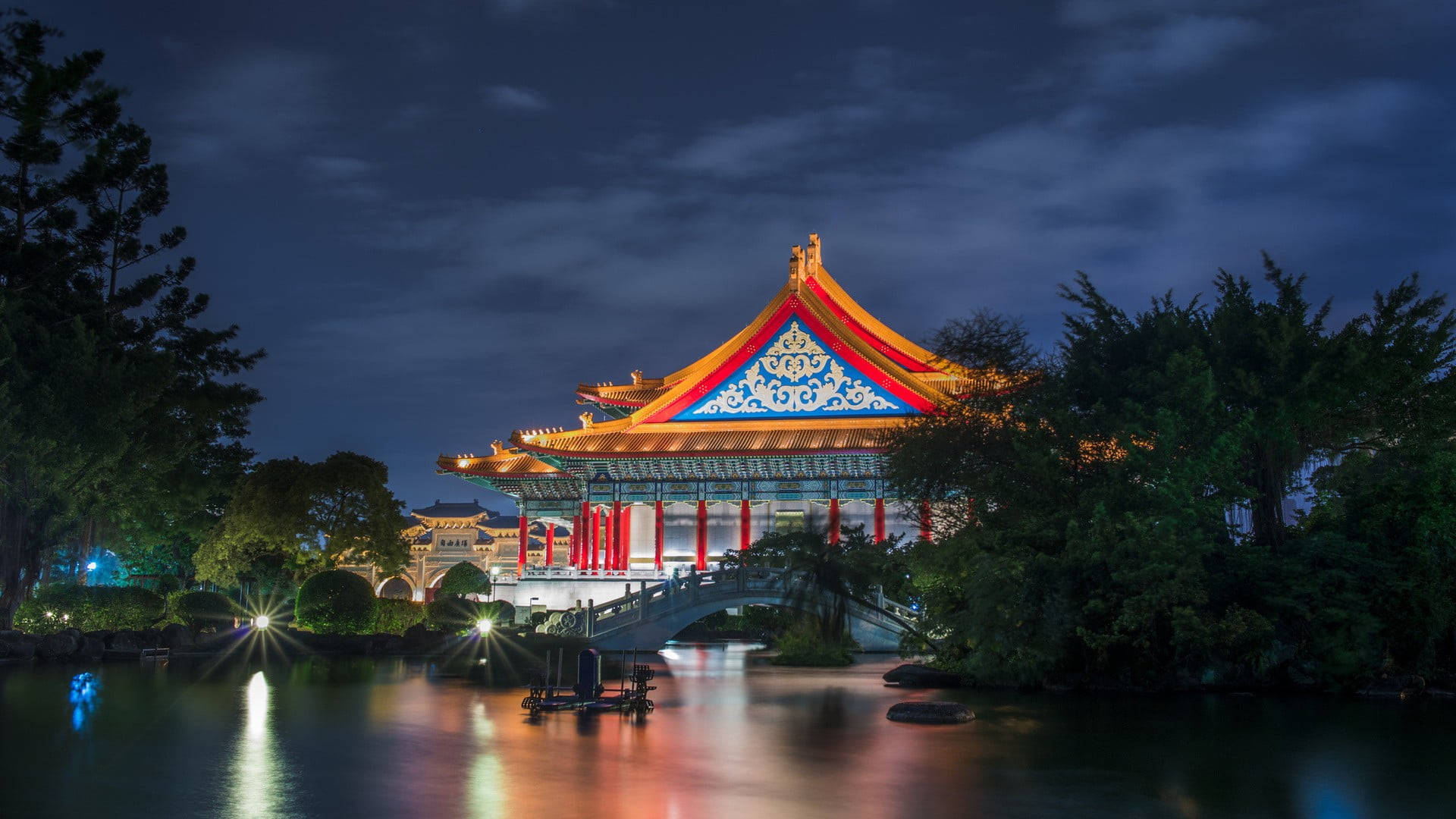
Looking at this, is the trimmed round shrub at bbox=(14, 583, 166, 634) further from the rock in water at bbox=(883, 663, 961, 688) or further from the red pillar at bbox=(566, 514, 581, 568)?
the rock in water at bbox=(883, 663, 961, 688)

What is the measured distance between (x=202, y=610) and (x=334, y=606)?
150 inches

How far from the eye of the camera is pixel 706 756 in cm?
1284

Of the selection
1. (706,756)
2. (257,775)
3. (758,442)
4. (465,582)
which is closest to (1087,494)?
(706,756)

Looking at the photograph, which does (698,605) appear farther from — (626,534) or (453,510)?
(453,510)

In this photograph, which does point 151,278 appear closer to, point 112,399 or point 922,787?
point 112,399

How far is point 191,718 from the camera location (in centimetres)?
1561

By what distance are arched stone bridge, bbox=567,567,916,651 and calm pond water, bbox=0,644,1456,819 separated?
874 cm

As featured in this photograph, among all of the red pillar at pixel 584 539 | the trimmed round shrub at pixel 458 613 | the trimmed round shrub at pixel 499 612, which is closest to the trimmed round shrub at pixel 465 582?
the trimmed round shrub at pixel 499 612

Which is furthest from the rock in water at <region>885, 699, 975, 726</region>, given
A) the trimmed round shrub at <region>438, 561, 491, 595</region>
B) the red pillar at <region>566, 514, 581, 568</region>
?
the red pillar at <region>566, 514, 581, 568</region>

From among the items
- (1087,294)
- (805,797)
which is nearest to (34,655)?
(805,797)

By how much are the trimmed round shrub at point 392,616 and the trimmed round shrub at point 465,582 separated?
13.2 ft

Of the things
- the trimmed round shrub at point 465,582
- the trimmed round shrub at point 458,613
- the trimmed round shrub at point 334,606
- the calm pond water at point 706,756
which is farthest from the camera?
the trimmed round shrub at point 465,582

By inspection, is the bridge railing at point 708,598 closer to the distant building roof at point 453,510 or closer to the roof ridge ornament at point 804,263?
the roof ridge ornament at point 804,263

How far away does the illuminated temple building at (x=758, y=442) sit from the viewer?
40.7 m
